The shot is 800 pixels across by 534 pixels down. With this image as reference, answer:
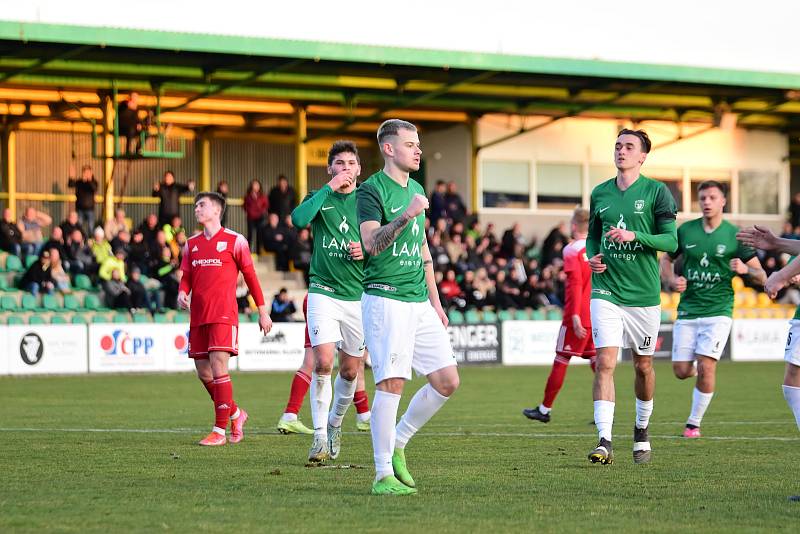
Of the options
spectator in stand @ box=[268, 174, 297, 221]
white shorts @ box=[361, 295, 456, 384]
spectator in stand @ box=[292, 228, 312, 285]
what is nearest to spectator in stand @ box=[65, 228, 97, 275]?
spectator in stand @ box=[292, 228, 312, 285]

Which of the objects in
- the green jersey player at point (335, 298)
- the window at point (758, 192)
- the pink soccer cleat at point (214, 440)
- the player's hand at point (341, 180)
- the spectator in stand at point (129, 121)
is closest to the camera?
the player's hand at point (341, 180)

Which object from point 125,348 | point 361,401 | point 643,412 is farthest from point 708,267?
point 125,348

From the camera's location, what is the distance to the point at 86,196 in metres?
31.7

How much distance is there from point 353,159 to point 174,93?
85.3ft

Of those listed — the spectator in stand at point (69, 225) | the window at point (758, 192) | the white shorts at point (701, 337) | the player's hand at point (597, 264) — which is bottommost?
the white shorts at point (701, 337)

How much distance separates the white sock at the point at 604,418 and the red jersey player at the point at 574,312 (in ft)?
12.1

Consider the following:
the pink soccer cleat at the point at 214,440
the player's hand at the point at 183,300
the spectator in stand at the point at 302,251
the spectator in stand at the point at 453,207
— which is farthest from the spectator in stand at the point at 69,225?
the pink soccer cleat at the point at 214,440

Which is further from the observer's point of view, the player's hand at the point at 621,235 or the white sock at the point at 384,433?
the player's hand at the point at 621,235

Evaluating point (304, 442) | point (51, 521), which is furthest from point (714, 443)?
point (51, 521)

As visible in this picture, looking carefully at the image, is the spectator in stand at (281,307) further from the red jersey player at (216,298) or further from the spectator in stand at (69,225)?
the red jersey player at (216,298)

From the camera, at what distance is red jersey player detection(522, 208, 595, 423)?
47.5 feet

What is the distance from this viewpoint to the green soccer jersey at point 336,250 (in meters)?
11.0

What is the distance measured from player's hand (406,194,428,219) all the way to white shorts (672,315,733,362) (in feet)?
18.9

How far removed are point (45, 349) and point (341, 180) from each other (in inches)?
670
